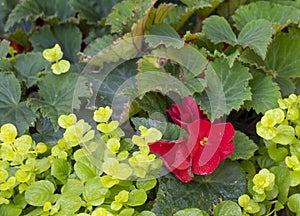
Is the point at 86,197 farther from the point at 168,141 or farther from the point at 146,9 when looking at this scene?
the point at 146,9

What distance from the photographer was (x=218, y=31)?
3.99 ft

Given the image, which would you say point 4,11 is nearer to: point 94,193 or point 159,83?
point 159,83

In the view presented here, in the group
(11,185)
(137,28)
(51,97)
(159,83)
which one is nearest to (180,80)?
(159,83)

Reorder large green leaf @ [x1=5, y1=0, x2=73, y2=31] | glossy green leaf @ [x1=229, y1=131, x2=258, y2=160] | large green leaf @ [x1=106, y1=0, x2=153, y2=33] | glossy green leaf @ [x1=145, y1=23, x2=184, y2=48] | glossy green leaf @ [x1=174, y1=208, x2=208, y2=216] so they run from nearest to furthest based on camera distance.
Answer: glossy green leaf @ [x1=174, y1=208, x2=208, y2=216], glossy green leaf @ [x1=229, y1=131, x2=258, y2=160], glossy green leaf @ [x1=145, y1=23, x2=184, y2=48], large green leaf @ [x1=106, y1=0, x2=153, y2=33], large green leaf @ [x1=5, y1=0, x2=73, y2=31]

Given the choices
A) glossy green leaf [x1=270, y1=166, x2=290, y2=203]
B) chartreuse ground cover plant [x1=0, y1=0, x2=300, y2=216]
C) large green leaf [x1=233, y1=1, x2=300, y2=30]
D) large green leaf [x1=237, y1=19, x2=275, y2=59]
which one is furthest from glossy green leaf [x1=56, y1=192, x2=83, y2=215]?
large green leaf [x1=233, y1=1, x2=300, y2=30]

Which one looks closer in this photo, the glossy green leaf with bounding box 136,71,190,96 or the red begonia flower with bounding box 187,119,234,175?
the red begonia flower with bounding box 187,119,234,175

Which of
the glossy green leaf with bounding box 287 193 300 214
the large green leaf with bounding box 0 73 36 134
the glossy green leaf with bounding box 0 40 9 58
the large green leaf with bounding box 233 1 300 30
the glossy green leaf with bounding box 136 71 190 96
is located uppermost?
the large green leaf with bounding box 233 1 300 30

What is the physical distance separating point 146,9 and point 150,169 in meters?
0.42

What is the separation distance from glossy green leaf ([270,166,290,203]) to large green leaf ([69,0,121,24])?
26.9 inches

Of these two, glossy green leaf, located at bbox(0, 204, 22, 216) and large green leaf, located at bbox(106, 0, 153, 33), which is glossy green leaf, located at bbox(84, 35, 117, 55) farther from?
glossy green leaf, located at bbox(0, 204, 22, 216)

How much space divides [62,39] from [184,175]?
2.06 ft

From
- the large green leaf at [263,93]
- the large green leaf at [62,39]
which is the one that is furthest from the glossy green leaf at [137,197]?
the large green leaf at [62,39]

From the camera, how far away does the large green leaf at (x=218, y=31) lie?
1189 mm

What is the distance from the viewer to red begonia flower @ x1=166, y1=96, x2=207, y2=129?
1.07 metres
